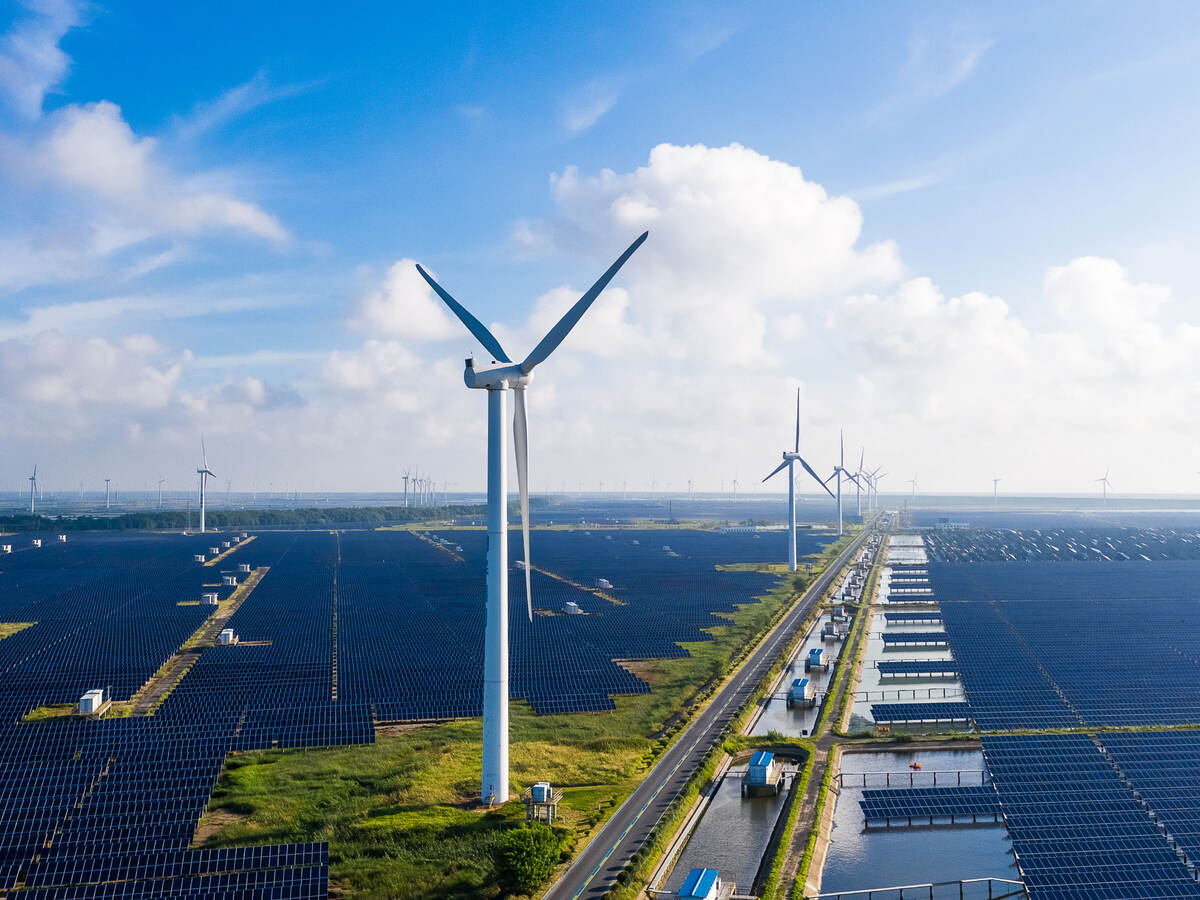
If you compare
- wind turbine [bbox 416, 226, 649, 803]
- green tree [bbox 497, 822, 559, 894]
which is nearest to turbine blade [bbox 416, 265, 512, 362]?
wind turbine [bbox 416, 226, 649, 803]

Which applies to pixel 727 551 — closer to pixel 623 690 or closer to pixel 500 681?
pixel 623 690

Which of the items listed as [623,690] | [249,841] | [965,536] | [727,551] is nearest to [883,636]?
[623,690]

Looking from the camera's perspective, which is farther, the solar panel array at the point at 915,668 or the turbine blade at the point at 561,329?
the solar panel array at the point at 915,668

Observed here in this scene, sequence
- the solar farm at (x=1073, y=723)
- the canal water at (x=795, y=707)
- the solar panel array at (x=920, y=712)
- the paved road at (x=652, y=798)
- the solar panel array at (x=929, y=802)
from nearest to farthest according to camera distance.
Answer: the paved road at (x=652, y=798) → the solar farm at (x=1073, y=723) → the solar panel array at (x=929, y=802) → the canal water at (x=795, y=707) → the solar panel array at (x=920, y=712)

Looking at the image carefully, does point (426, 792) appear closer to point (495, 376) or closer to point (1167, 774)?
point (495, 376)

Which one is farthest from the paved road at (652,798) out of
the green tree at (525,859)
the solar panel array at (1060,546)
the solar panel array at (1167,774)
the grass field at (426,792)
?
the solar panel array at (1060,546)

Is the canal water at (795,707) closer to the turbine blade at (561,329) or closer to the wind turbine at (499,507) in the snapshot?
the wind turbine at (499,507)

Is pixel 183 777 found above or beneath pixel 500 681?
beneath
